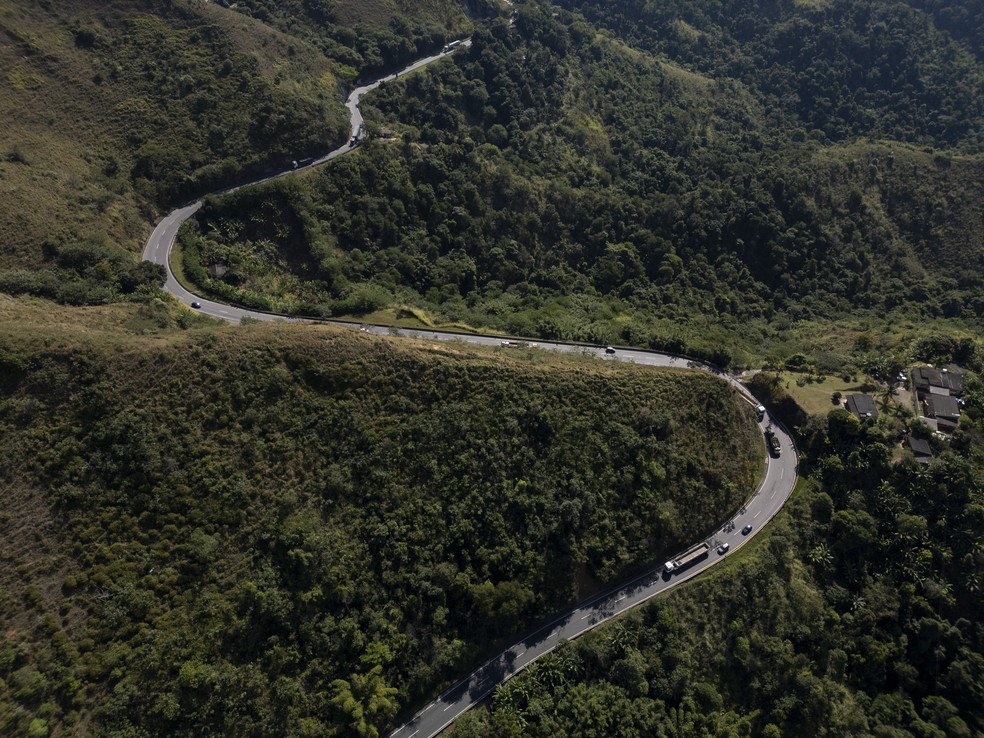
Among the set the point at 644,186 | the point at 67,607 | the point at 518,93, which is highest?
the point at 518,93

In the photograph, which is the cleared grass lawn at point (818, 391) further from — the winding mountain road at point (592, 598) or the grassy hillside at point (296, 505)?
the grassy hillside at point (296, 505)

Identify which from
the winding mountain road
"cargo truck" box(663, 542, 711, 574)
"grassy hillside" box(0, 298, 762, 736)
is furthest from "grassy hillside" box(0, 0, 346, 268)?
"cargo truck" box(663, 542, 711, 574)

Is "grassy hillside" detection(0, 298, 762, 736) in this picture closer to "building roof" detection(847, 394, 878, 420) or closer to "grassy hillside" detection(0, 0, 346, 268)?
"building roof" detection(847, 394, 878, 420)

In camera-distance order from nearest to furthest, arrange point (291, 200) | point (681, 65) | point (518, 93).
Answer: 1. point (291, 200)
2. point (518, 93)
3. point (681, 65)

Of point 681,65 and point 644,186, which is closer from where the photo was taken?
point 644,186

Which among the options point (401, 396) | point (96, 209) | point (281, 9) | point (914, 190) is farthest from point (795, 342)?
point (281, 9)

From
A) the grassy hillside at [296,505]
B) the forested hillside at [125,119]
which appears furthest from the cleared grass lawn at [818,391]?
the forested hillside at [125,119]

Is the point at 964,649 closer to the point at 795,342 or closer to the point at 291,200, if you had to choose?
the point at 795,342
